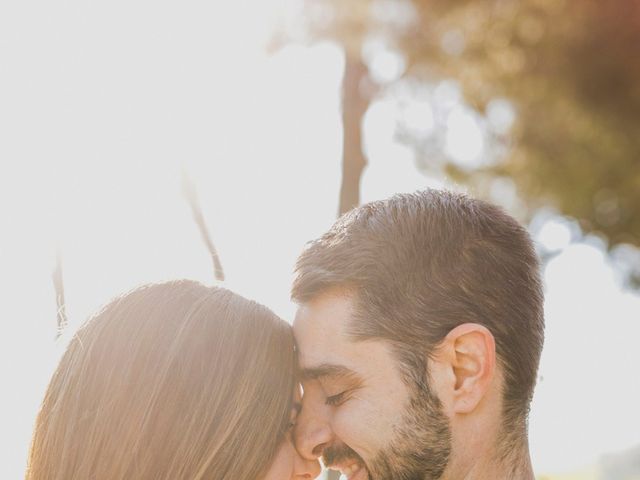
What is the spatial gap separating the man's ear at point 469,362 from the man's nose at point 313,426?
1.30 ft

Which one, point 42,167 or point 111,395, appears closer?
point 111,395

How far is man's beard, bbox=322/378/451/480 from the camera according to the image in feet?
9.37

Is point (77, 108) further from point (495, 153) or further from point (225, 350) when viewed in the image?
point (495, 153)

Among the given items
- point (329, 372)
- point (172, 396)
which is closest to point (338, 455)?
point (329, 372)

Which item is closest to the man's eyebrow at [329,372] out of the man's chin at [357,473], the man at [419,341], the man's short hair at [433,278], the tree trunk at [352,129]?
the man at [419,341]

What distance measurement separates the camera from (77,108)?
16.8 feet

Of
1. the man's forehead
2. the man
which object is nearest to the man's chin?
the man

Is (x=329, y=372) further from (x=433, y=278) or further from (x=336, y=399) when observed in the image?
(x=433, y=278)

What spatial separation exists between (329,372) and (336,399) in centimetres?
8

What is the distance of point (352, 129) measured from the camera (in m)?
5.99

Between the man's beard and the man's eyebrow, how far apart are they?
199 millimetres

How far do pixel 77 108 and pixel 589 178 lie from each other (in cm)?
713

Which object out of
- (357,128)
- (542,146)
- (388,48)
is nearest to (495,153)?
(542,146)

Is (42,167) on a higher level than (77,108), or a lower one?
lower
